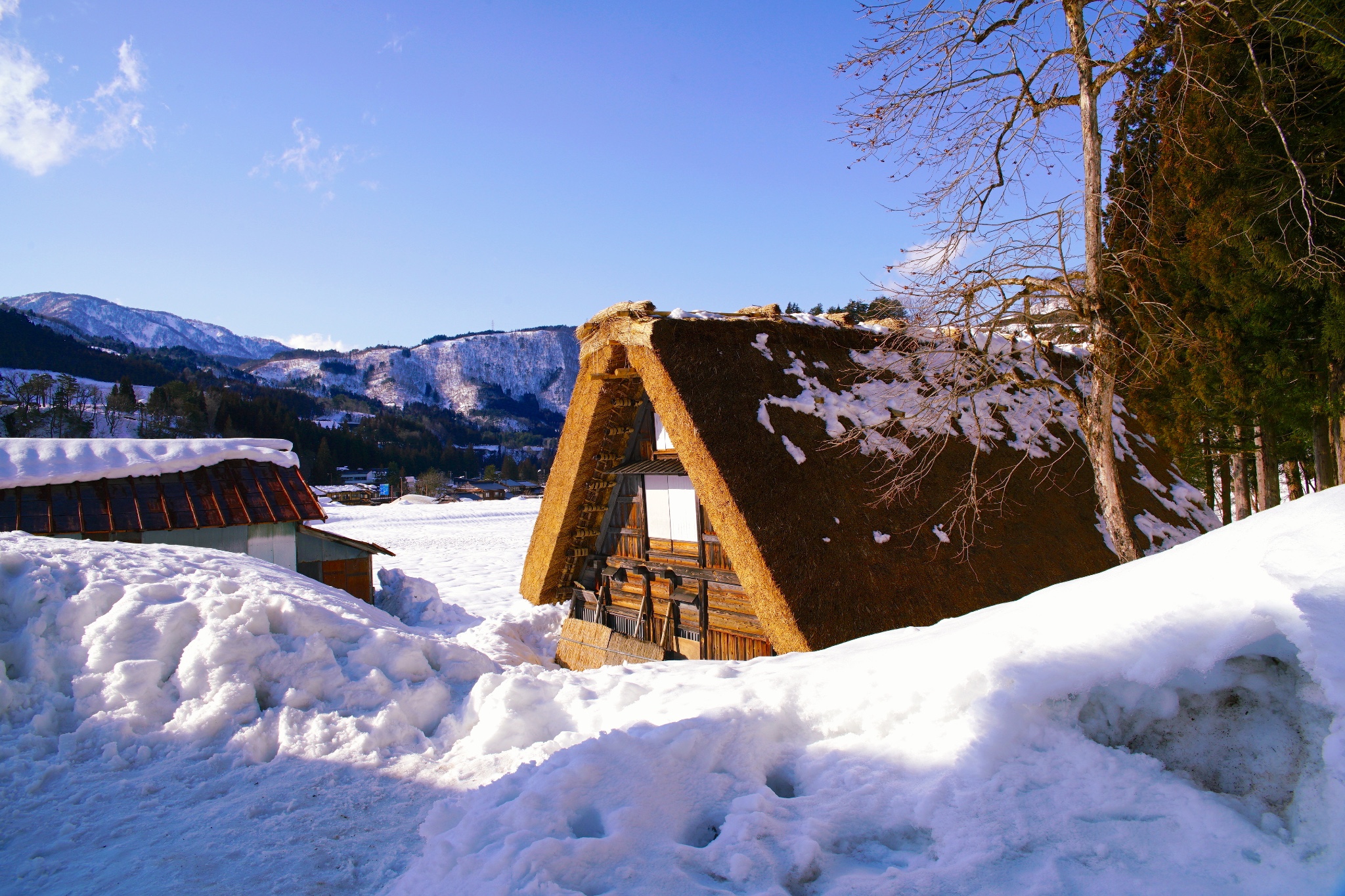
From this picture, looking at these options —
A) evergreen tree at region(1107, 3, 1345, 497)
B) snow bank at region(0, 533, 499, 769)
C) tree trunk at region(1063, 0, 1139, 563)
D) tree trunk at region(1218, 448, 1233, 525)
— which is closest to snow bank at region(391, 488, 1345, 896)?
snow bank at region(0, 533, 499, 769)

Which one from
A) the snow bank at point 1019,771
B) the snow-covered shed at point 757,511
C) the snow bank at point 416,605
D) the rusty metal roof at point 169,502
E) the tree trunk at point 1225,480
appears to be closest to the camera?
the snow bank at point 1019,771

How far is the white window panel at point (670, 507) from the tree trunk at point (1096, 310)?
387cm

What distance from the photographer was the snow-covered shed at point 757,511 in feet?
18.0

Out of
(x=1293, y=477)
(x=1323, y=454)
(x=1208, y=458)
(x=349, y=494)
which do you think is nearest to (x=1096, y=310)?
(x=1323, y=454)

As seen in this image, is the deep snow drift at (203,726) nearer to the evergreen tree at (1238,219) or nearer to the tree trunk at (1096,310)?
the tree trunk at (1096,310)

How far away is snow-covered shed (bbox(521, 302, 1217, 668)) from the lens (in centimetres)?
548

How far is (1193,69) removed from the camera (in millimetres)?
4918

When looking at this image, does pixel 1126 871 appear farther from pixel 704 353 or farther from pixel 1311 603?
pixel 704 353

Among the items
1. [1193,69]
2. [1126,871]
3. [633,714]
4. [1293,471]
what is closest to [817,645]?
[633,714]

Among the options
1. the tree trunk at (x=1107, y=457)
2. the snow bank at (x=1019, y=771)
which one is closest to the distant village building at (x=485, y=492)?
the tree trunk at (x=1107, y=457)

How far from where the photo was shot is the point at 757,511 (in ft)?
18.2

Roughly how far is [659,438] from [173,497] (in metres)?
8.88

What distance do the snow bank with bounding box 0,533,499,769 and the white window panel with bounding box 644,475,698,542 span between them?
356cm

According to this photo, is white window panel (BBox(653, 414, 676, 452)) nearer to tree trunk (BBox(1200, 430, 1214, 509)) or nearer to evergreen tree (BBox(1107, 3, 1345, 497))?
evergreen tree (BBox(1107, 3, 1345, 497))
